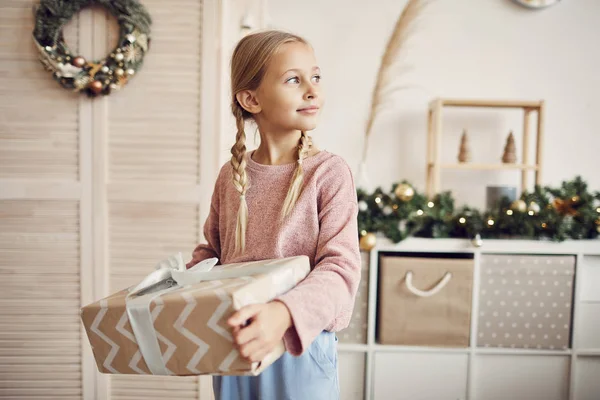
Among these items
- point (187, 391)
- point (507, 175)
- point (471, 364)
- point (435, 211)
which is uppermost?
point (507, 175)

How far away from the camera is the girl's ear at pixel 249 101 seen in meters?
0.89

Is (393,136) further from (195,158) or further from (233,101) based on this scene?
(233,101)

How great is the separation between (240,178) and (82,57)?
3.81 feet

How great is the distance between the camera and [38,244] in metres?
1.79

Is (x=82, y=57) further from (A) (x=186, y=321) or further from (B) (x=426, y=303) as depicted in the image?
(B) (x=426, y=303)

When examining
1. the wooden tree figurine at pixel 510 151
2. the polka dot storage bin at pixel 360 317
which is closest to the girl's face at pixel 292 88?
the polka dot storage bin at pixel 360 317

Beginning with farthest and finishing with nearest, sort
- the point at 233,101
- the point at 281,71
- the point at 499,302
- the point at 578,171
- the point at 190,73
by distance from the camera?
the point at 578,171 → the point at 499,302 → the point at 190,73 → the point at 233,101 → the point at 281,71

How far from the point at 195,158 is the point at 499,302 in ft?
4.43

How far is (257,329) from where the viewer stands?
564 mm

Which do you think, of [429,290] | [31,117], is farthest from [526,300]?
[31,117]

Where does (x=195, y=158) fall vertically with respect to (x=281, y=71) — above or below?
below

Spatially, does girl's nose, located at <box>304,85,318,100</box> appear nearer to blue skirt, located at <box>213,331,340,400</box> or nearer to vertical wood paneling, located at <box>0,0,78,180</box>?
blue skirt, located at <box>213,331,340,400</box>

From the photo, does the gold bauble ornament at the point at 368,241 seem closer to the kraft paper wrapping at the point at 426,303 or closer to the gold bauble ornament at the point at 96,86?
the kraft paper wrapping at the point at 426,303

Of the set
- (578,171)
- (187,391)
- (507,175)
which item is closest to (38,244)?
(187,391)
